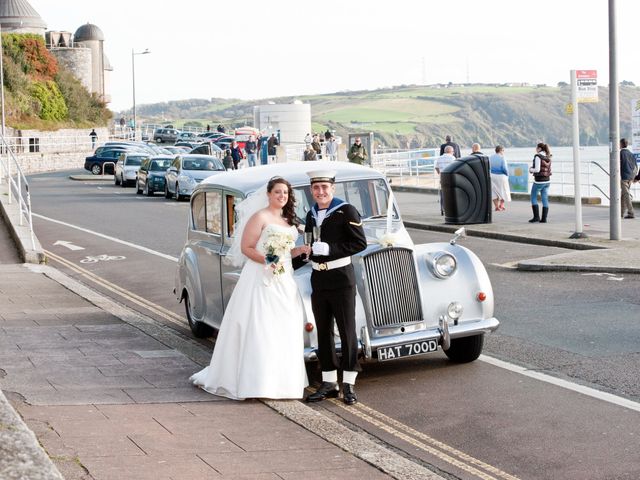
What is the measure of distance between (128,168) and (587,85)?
102 ft

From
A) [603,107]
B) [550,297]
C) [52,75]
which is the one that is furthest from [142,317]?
[603,107]

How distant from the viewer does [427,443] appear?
7.46 m

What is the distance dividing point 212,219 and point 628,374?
14.4 ft

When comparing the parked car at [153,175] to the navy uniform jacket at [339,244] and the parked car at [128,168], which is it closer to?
the parked car at [128,168]

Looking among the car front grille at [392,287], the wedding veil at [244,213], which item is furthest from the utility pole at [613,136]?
the wedding veil at [244,213]

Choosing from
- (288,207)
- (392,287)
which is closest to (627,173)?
(392,287)

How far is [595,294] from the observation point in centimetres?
1429

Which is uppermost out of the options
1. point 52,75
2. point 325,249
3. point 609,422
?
point 52,75

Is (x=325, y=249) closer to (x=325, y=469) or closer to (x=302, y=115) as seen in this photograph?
(x=325, y=469)

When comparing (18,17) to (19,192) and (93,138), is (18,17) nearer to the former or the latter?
(93,138)

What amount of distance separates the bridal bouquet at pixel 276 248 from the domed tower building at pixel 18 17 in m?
103

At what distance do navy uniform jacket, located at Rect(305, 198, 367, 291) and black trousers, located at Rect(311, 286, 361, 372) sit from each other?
2.8 inches

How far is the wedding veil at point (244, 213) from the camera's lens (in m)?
9.22

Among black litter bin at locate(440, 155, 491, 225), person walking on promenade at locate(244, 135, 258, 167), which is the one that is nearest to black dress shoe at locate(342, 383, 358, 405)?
black litter bin at locate(440, 155, 491, 225)
